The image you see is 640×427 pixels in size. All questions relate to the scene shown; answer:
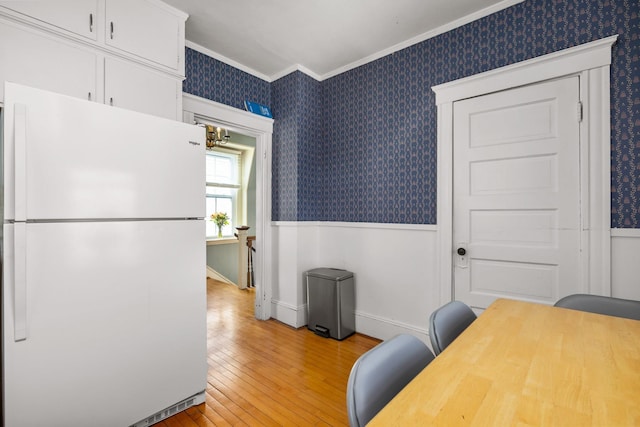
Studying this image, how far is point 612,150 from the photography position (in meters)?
1.91

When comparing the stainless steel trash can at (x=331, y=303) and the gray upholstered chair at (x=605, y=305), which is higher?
the gray upholstered chair at (x=605, y=305)

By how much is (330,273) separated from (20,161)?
2.42 meters

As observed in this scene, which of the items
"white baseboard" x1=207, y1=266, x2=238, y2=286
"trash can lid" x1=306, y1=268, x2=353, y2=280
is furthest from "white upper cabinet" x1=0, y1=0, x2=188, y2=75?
"white baseboard" x1=207, y1=266, x2=238, y2=286

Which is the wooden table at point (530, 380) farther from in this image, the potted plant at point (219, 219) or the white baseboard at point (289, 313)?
the potted plant at point (219, 219)

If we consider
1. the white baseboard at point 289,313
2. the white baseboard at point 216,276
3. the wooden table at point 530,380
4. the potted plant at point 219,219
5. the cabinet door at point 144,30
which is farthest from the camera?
the potted plant at point 219,219

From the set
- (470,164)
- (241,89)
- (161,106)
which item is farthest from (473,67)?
(161,106)

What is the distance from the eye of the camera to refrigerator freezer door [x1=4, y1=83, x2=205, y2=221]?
1.27 metres

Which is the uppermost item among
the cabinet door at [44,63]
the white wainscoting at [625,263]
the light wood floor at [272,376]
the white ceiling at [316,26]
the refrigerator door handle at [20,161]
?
the white ceiling at [316,26]

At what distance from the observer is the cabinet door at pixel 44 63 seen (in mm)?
1666

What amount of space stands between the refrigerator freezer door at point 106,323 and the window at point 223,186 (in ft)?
14.1

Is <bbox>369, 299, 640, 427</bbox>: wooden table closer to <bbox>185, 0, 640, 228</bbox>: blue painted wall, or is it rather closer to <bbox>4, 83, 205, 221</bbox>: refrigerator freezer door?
<bbox>185, 0, 640, 228</bbox>: blue painted wall

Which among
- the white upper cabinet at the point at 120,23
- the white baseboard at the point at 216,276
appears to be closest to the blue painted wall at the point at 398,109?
the white upper cabinet at the point at 120,23

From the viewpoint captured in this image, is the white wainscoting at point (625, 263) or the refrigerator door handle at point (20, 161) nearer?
the refrigerator door handle at point (20, 161)

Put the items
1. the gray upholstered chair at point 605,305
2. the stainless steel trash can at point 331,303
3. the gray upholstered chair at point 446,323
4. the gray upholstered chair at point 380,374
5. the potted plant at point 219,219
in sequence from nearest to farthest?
the gray upholstered chair at point 380,374, the gray upholstered chair at point 446,323, the gray upholstered chair at point 605,305, the stainless steel trash can at point 331,303, the potted plant at point 219,219
